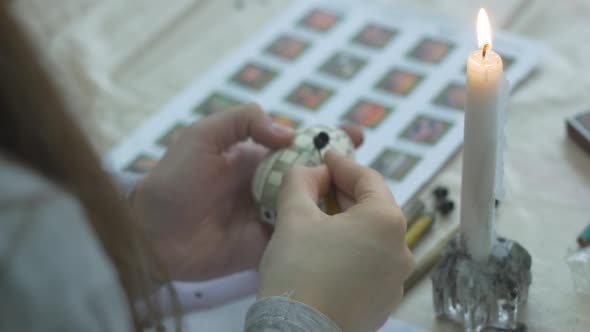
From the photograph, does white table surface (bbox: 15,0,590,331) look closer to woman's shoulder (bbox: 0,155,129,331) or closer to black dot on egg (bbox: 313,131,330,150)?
black dot on egg (bbox: 313,131,330,150)

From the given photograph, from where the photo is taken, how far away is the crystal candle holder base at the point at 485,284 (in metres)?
0.59

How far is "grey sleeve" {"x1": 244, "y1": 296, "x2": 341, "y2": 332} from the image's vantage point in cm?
53

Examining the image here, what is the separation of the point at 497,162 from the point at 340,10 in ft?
1.53

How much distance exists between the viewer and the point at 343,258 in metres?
0.56

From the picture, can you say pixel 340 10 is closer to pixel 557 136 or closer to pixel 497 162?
pixel 557 136

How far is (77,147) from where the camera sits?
43 centimetres

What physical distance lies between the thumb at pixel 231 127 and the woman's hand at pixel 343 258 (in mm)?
121

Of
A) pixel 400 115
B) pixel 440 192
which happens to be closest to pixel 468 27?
pixel 400 115

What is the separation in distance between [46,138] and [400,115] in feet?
1.59

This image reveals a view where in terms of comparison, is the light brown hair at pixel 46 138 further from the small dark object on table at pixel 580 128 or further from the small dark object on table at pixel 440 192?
the small dark object on table at pixel 580 128

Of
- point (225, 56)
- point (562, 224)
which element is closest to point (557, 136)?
point (562, 224)

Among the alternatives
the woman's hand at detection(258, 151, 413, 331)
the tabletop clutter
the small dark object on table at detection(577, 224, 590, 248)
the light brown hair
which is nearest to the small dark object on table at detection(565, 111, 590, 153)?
the tabletop clutter

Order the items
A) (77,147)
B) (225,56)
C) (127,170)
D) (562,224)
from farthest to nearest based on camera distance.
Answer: (225,56) → (127,170) → (562,224) → (77,147)

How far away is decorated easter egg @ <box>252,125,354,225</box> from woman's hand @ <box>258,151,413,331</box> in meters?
0.06
